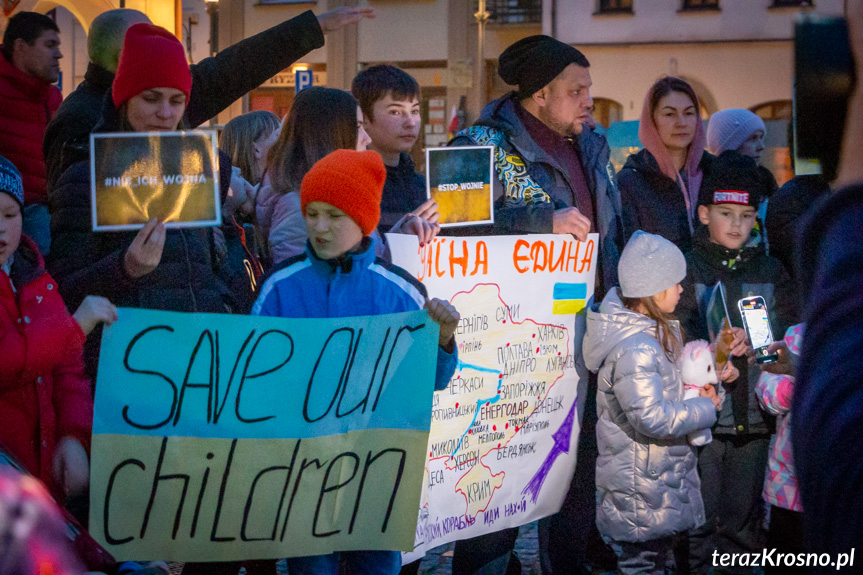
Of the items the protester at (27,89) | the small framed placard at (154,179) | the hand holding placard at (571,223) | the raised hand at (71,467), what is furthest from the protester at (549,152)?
the protester at (27,89)

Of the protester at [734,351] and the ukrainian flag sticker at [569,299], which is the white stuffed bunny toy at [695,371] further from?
the ukrainian flag sticker at [569,299]

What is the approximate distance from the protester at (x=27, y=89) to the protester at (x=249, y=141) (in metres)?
1.03

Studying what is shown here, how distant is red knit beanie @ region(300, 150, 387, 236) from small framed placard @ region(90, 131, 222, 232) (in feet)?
1.03

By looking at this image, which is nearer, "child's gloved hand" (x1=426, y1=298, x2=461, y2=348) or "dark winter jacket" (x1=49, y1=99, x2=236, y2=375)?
"dark winter jacket" (x1=49, y1=99, x2=236, y2=375)

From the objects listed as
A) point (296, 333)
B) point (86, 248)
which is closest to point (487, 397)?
point (296, 333)

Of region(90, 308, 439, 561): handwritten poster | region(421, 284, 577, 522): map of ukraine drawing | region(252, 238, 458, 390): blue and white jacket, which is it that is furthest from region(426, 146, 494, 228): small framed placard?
region(90, 308, 439, 561): handwritten poster

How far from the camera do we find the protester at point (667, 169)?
4.21m

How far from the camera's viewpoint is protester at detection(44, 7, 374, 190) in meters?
3.19

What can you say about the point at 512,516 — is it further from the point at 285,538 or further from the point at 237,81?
the point at 237,81

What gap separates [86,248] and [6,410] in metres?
0.58

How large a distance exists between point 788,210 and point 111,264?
10.9 feet

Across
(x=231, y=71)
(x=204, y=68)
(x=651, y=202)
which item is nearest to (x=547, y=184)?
(x=651, y=202)

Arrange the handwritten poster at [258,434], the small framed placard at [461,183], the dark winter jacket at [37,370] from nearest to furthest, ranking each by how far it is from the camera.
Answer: the dark winter jacket at [37,370] < the handwritten poster at [258,434] < the small framed placard at [461,183]

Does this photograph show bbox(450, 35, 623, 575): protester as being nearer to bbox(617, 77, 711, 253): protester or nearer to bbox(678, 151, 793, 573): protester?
bbox(617, 77, 711, 253): protester
